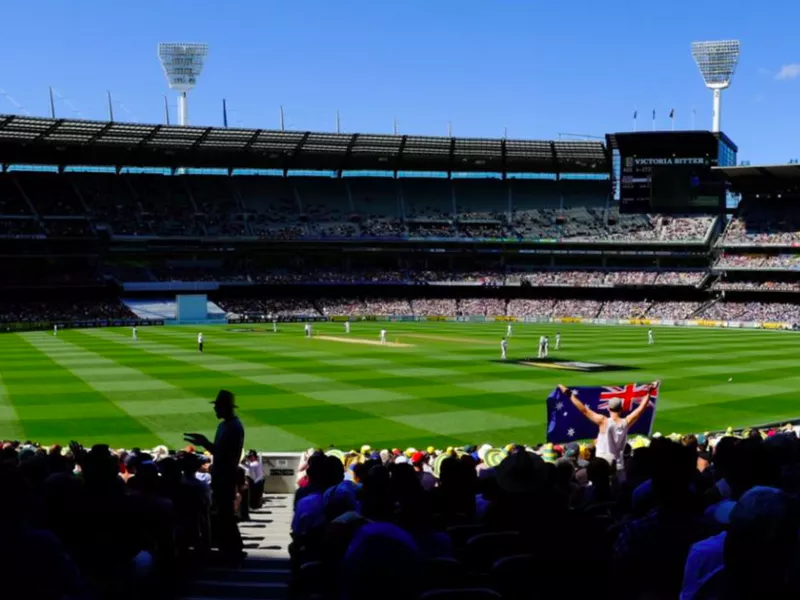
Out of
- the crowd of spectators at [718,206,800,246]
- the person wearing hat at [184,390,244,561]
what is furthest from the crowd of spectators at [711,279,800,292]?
the person wearing hat at [184,390,244,561]

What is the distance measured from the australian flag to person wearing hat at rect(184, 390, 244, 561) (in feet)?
30.5

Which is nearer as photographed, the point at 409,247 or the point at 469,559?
the point at 469,559

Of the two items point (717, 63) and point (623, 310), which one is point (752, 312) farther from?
point (717, 63)

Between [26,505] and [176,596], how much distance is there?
3.73 metres

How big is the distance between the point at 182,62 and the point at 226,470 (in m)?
99.2

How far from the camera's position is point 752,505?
2.96 meters

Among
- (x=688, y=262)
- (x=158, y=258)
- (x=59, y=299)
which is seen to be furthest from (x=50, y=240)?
(x=688, y=262)

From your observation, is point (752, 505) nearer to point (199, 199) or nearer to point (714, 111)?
point (199, 199)

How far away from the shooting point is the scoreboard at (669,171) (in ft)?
301

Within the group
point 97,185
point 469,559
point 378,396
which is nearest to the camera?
point 469,559

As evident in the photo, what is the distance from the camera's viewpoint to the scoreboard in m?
91.6

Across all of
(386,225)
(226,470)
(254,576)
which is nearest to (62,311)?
(386,225)

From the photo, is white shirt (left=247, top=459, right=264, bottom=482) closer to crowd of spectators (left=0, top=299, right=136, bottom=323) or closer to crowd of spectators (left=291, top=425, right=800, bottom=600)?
crowd of spectators (left=291, top=425, right=800, bottom=600)

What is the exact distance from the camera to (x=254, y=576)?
8.34m
